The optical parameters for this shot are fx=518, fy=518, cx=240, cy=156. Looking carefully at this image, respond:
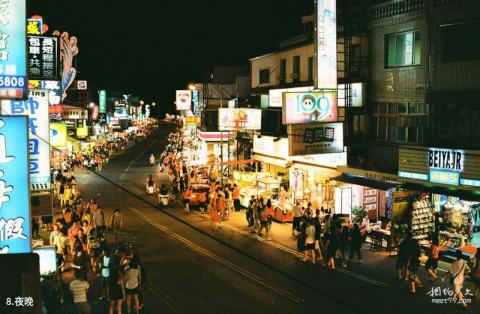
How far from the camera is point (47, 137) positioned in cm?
1335

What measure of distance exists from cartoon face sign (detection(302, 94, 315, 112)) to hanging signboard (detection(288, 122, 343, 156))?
660 mm

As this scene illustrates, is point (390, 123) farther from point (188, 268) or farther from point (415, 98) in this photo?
point (188, 268)

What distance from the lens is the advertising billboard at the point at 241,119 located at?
1213 inches

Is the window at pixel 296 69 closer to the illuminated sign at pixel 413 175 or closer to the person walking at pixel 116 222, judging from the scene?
the illuminated sign at pixel 413 175

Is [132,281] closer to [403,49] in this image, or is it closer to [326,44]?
[326,44]

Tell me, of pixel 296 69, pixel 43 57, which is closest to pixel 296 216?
pixel 296 69

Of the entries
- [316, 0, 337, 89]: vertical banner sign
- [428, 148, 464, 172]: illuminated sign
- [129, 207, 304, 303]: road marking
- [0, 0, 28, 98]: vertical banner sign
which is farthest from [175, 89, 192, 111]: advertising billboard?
[0, 0, 28, 98]: vertical banner sign

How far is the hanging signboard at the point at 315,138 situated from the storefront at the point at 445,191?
3.23m

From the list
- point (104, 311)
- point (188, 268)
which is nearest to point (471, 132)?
point (188, 268)

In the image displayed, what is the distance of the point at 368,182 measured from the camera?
21.5 metres

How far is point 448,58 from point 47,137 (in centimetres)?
1417

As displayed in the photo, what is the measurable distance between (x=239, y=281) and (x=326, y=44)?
34.5 feet

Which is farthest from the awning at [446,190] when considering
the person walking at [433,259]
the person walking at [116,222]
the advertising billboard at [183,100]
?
the advertising billboard at [183,100]

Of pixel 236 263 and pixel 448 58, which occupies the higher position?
pixel 448 58
